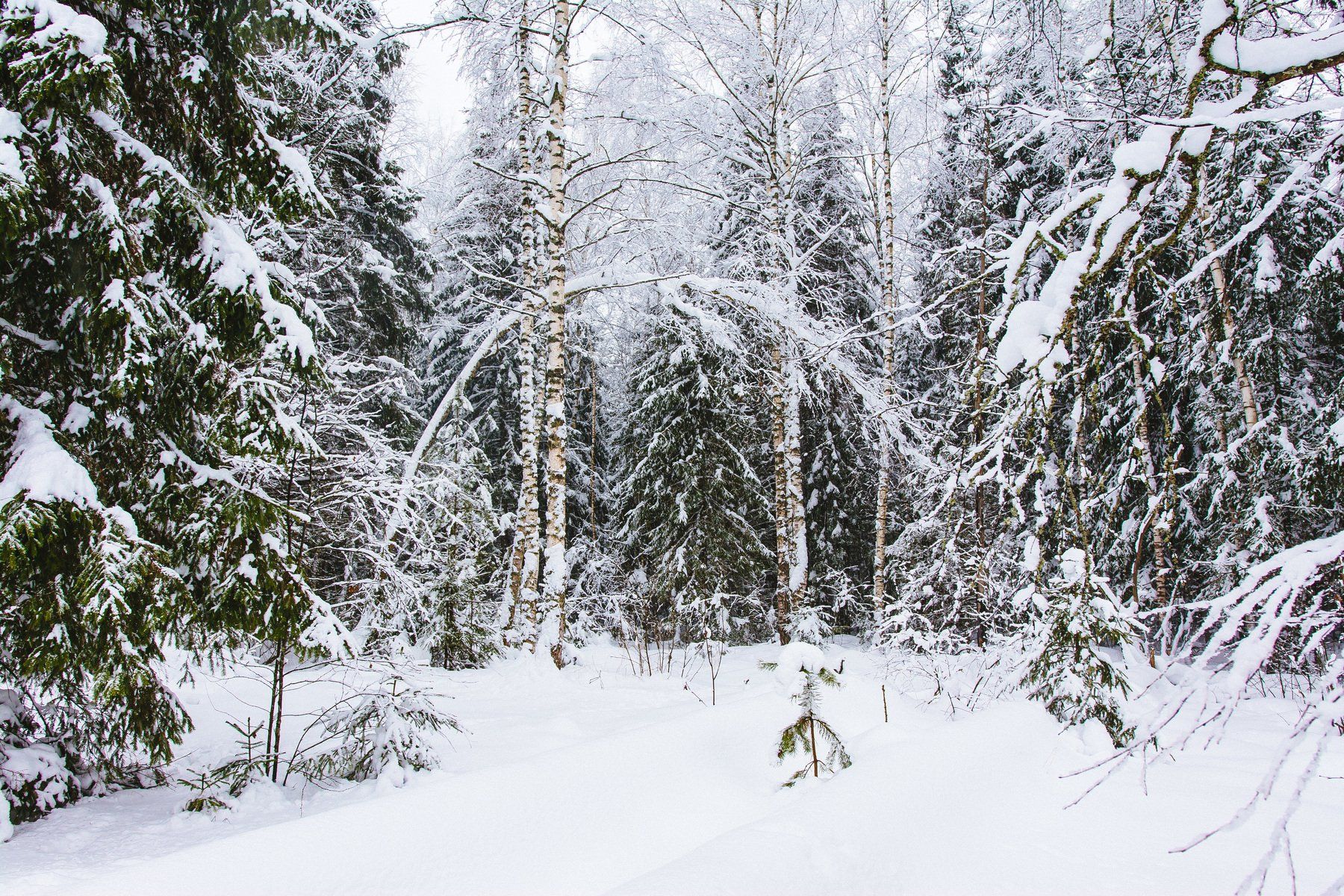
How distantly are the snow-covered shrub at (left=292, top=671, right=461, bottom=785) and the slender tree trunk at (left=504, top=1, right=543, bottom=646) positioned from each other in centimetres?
344

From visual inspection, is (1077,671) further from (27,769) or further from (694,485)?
(694,485)

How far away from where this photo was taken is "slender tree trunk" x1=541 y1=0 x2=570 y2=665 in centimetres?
708

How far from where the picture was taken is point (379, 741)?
3.56 metres

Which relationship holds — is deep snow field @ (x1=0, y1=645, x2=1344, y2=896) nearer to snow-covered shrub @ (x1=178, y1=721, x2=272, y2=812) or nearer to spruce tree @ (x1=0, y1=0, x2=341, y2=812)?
snow-covered shrub @ (x1=178, y1=721, x2=272, y2=812)

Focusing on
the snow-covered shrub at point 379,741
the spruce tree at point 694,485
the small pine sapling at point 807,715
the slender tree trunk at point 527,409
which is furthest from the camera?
the spruce tree at point 694,485

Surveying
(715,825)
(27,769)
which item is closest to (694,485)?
(715,825)

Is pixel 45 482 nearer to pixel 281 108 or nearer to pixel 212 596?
pixel 212 596

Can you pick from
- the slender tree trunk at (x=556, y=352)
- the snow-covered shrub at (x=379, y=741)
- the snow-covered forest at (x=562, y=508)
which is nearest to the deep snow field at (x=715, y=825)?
the snow-covered forest at (x=562, y=508)

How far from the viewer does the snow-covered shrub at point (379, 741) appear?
139 inches

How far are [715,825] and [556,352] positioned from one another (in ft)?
17.0

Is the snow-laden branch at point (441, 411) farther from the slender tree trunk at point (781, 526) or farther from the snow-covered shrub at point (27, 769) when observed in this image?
the slender tree trunk at point (781, 526)

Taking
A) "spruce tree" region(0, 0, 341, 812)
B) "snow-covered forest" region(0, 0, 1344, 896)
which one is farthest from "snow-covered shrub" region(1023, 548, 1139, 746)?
"spruce tree" region(0, 0, 341, 812)

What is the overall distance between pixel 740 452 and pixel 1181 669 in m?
11.2

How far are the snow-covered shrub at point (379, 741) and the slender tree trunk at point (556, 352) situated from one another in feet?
10.9
